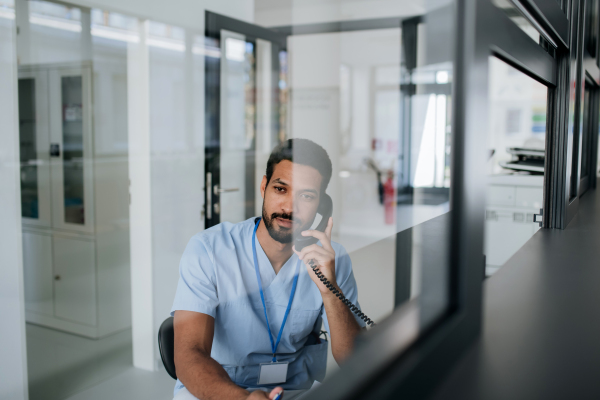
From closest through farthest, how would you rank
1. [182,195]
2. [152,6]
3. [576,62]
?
[576,62], [152,6], [182,195]

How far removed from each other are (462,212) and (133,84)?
2090mm

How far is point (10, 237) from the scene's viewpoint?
1.59m

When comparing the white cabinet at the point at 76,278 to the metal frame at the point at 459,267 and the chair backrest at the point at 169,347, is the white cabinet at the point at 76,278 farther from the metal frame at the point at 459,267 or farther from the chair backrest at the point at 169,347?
the metal frame at the point at 459,267

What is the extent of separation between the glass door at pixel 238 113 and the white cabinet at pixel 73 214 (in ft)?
1.59

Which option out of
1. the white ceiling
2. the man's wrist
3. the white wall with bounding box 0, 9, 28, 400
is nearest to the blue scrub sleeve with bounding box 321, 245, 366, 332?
the man's wrist

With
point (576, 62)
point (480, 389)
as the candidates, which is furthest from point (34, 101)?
point (480, 389)

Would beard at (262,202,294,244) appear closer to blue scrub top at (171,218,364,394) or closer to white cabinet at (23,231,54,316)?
blue scrub top at (171,218,364,394)

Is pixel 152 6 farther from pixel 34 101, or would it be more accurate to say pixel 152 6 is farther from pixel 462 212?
→ pixel 462 212

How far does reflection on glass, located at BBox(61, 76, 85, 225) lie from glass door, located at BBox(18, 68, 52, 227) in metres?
0.11

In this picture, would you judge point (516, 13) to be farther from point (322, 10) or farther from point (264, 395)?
point (322, 10)

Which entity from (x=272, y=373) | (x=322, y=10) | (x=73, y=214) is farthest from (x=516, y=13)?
(x=322, y=10)

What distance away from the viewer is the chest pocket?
1.03 m

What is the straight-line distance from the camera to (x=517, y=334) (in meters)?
0.60

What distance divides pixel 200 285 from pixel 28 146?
55.1 inches
